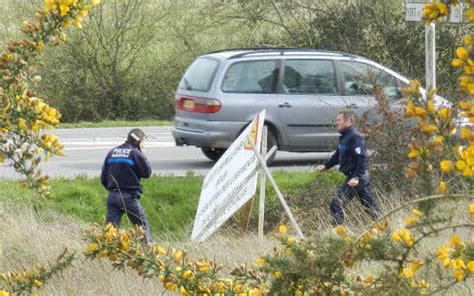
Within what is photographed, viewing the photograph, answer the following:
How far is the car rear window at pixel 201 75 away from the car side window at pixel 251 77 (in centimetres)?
23

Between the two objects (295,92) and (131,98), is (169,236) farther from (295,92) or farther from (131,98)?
(131,98)

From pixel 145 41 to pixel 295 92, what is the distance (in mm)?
14028

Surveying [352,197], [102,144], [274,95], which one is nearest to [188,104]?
[274,95]

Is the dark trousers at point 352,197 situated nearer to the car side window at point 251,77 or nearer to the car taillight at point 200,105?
the car taillight at point 200,105

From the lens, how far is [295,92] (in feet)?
51.7

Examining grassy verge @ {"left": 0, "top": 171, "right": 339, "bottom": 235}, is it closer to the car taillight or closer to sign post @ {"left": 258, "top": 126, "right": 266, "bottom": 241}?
sign post @ {"left": 258, "top": 126, "right": 266, "bottom": 241}

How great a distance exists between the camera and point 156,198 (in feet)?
41.0

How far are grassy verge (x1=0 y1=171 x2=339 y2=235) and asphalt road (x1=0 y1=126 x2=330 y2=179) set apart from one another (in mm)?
1541

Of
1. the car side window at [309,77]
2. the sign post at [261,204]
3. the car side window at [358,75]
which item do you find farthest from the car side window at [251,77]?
the sign post at [261,204]

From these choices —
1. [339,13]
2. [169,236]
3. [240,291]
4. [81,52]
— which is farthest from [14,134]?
[81,52]

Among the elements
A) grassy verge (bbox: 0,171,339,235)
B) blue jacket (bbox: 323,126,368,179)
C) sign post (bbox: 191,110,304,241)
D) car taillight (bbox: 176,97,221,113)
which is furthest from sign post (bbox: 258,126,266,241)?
car taillight (bbox: 176,97,221,113)

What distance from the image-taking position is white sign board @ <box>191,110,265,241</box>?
32.9 ft

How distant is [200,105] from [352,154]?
4.66 m

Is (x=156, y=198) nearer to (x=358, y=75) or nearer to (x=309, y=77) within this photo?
(x=358, y=75)
